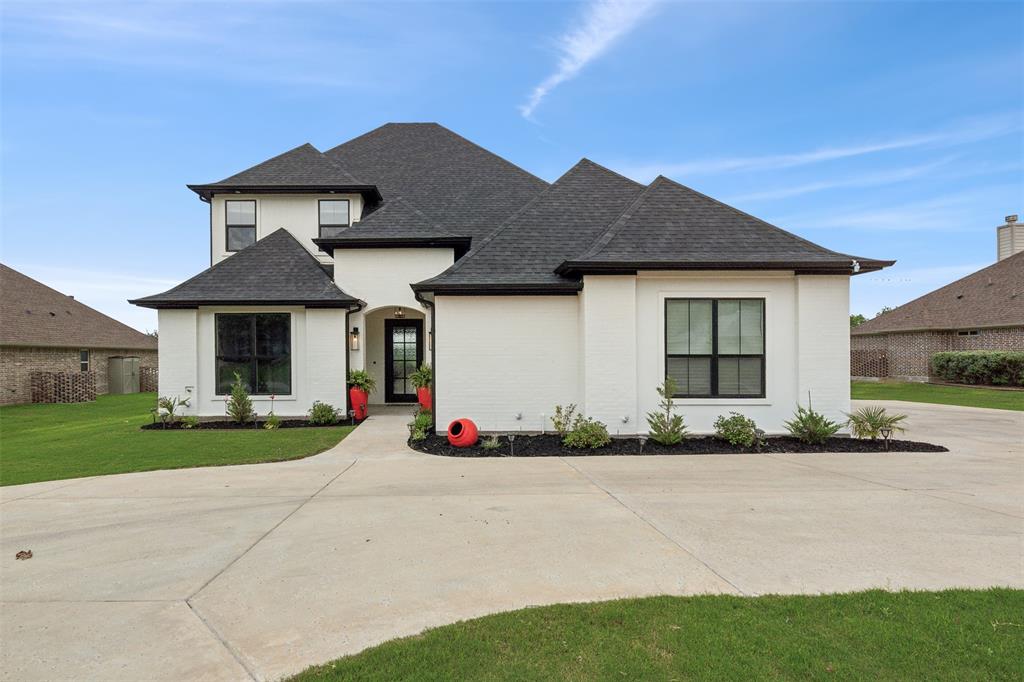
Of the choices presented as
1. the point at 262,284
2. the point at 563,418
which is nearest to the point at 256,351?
the point at 262,284

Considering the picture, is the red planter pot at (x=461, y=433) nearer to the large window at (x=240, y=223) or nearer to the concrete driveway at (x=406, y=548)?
the concrete driveway at (x=406, y=548)

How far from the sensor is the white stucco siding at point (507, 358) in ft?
34.3

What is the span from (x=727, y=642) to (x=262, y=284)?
13.2 metres

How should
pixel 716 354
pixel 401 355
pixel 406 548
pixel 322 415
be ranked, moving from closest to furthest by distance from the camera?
pixel 406 548
pixel 716 354
pixel 322 415
pixel 401 355

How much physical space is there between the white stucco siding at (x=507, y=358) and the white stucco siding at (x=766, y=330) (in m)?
1.52

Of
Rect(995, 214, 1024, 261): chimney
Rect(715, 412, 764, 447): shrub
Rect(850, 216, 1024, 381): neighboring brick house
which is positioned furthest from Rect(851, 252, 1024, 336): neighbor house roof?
Rect(715, 412, 764, 447): shrub

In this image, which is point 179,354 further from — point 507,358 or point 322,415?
point 507,358

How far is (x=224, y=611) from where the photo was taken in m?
3.33

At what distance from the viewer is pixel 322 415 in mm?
12344

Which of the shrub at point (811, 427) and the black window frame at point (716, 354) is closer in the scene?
the shrub at point (811, 427)

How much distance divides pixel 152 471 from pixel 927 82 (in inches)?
884

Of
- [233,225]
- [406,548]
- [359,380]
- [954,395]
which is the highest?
[233,225]

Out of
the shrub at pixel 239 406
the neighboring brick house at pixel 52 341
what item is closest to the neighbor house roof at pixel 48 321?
the neighboring brick house at pixel 52 341

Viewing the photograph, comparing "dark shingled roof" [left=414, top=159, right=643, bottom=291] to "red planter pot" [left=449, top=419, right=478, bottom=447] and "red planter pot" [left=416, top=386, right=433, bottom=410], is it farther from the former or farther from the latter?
"red planter pot" [left=416, top=386, right=433, bottom=410]
